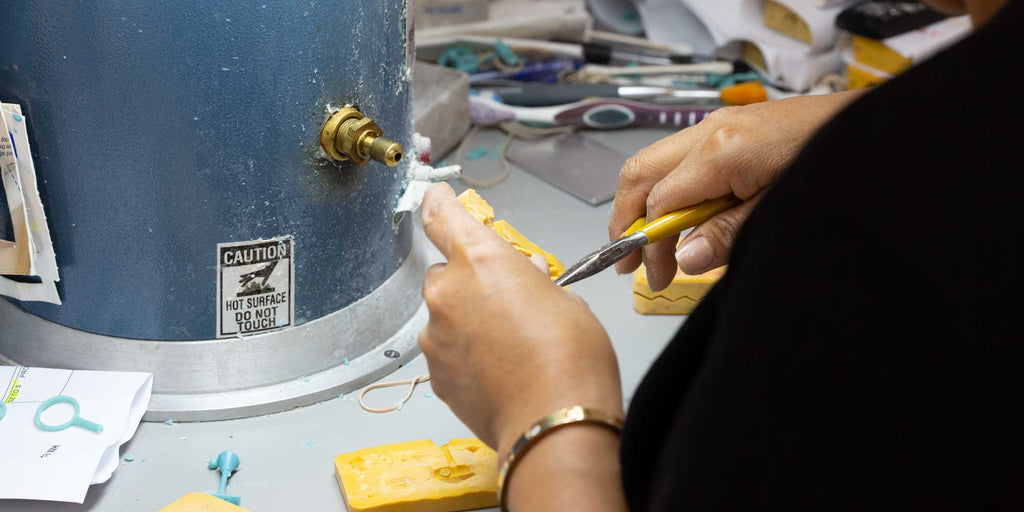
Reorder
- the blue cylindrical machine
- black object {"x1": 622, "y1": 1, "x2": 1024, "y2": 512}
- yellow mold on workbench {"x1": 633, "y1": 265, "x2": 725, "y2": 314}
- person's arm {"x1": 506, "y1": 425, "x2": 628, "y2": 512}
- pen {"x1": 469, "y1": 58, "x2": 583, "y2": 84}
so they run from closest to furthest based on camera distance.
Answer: black object {"x1": 622, "y1": 1, "x2": 1024, "y2": 512}, person's arm {"x1": 506, "y1": 425, "x2": 628, "y2": 512}, the blue cylindrical machine, yellow mold on workbench {"x1": 633, "y1": 265, "x2": 725, "y2": 314}, pen {"x1": 469, "y1": 58, "x2": 583, "y2": 84}

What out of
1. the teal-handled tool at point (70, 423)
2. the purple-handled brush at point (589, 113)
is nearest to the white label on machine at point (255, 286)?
the teal-handled tool at point (70, 423)

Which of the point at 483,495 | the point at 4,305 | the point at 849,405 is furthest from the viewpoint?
the point at 4,305

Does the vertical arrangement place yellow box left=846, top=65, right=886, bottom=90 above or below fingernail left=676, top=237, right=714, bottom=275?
below

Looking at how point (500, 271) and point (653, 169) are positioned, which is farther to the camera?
point (653, 169)

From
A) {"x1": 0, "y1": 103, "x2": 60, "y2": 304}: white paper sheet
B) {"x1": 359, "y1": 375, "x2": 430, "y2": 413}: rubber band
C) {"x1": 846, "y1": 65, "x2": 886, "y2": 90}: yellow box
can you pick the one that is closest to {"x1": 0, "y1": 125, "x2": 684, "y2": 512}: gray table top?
{"x1": 359, "y1": 375, "x2": 430, "y2": 413}: rubber band

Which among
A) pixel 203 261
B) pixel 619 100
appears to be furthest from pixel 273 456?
pixel 619 100

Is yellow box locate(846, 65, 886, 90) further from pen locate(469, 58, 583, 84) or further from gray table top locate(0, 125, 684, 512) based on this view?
gray table top locate(0, 125, 684, 512)

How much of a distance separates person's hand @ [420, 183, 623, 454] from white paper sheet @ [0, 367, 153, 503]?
0.27m

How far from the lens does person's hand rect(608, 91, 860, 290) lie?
57 centimetres

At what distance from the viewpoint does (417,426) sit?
2.21 ft

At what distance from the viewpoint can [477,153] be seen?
105cm

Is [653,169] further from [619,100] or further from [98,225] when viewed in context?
[619,100]

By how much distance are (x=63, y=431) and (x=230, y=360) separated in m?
0.12

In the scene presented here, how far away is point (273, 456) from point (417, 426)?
0.11m
